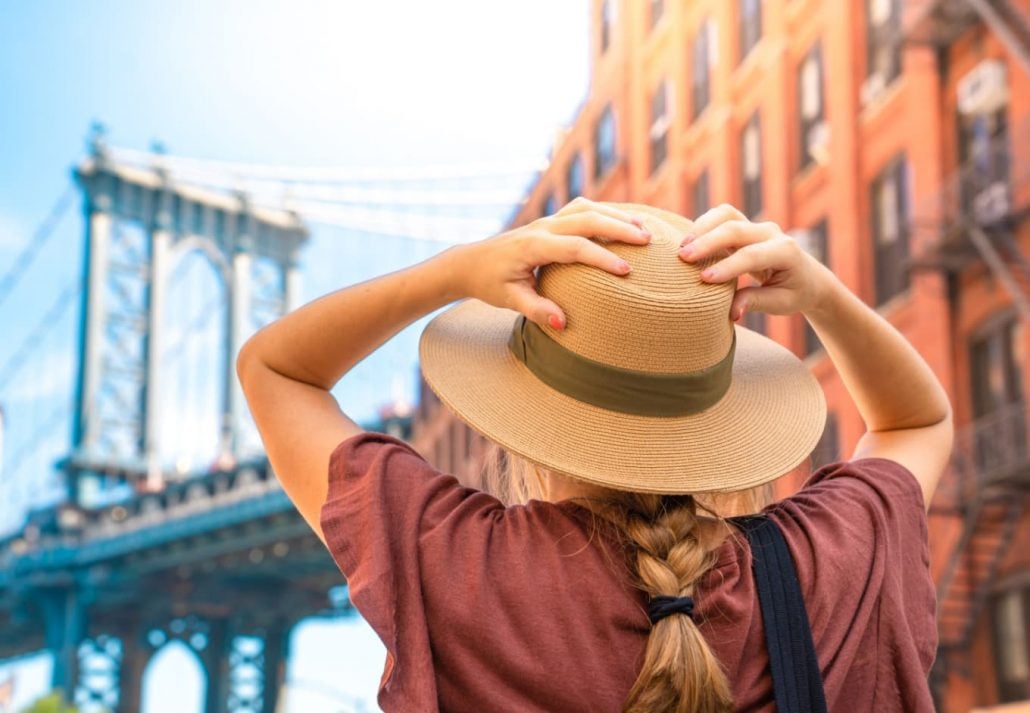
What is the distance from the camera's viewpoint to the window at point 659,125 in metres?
26.5

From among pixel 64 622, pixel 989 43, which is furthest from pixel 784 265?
pixel 64 622

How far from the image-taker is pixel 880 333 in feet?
5.99

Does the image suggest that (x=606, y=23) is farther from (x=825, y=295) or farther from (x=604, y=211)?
(x=604, y=211)

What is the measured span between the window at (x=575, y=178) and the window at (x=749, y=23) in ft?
28.6

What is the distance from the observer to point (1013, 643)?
15.0m

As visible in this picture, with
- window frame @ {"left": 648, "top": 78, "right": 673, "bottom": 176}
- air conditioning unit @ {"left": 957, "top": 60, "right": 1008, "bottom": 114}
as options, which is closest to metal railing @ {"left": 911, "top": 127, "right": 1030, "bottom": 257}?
air conditioning unit @ {"left": 957, "top": 60, "right": 1008, "bottom": 114}

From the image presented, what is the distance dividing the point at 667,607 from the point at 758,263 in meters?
0.34

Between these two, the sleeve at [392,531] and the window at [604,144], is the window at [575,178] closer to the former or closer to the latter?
the window at [604,144]

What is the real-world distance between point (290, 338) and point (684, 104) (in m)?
24.0

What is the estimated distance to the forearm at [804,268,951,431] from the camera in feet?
5.82

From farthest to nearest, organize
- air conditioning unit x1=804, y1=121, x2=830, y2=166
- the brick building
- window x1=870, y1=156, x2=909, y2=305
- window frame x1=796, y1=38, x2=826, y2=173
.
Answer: window frame x1=796, y1=38, x2=826, y2=173, air conditioning unit x1=804, y1=121, x2=830, y2=166, window x1=870, y1=156, x2=909, y2=305, the brick building

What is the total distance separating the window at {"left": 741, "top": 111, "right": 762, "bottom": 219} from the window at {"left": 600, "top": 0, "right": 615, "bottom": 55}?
786 centimetres

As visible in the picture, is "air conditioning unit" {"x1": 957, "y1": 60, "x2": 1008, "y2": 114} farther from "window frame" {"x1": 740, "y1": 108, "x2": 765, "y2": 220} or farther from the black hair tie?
the black hair tie

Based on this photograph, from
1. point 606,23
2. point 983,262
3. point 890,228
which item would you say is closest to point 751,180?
point 890,228
